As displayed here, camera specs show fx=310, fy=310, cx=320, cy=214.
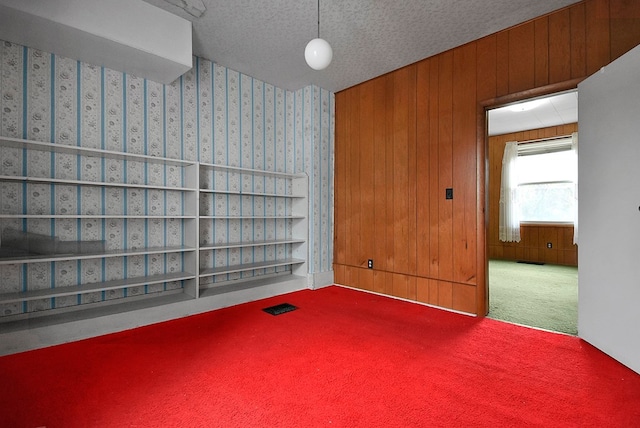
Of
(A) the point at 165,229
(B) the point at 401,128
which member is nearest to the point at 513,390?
(B) the point at 401,128

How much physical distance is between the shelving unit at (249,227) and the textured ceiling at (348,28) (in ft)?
4.14

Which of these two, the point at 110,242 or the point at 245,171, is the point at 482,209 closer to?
the point at 245,171

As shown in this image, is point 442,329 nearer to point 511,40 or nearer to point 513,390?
point 513,390

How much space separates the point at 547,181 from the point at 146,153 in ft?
23.5

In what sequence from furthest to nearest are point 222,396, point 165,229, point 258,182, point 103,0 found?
point 258,182 < point 165,229 < point 103,0 < point 222,396

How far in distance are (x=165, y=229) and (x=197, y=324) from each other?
1.08m

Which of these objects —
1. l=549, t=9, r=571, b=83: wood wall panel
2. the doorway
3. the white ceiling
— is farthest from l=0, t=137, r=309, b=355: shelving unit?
the white ceiling

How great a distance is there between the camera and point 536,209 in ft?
21.3

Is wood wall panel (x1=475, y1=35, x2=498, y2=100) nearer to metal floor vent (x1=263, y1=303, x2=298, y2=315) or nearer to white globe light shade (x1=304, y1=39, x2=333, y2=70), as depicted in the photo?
white globe light shade (x1=304, y1=39, x2=333, y2=70)

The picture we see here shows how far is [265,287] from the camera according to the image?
3.67 m

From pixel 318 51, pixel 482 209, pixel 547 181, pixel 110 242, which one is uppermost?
pixel 318 51

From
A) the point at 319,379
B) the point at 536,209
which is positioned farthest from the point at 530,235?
the point at 319,379

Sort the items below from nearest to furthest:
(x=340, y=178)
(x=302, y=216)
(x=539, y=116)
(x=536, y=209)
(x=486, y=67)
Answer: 1. (x=486, y=67)
2. (x=302, y=216)
3. (x=340, y=178)
4. (x=539, y=116)
5. (x=536, y=209)

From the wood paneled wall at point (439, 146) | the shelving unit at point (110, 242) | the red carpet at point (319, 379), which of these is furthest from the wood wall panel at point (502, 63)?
the shelving unit at point (110, 242)
